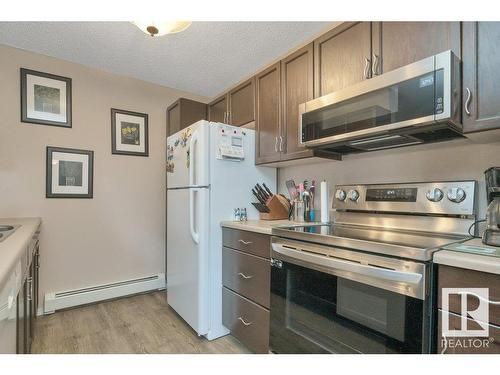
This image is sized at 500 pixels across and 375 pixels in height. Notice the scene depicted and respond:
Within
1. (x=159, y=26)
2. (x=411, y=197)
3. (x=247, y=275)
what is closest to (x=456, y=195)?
(x=411, y=197)

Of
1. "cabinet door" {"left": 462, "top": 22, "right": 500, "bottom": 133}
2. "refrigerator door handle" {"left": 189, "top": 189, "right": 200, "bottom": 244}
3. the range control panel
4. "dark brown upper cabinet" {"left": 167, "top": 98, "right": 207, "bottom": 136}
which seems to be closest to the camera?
"cabinet door" {"left": 462, "top": 22, "right": 500, "bottom": 133}

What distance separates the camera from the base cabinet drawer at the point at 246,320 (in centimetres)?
161

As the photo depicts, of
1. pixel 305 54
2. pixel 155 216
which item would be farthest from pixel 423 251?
pixel 155 216

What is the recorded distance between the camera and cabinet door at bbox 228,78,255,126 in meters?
2.30

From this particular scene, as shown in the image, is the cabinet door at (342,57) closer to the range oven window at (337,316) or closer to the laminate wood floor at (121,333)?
the range oven window at (337,316)

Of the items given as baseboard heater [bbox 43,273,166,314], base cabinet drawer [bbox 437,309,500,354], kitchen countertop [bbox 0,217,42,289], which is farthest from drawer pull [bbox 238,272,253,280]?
baseboard heater [bbox 43,273,166,314]

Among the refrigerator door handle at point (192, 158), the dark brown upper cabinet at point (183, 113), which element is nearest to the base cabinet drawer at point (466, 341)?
the refrigerator door handle at point (192, 158)

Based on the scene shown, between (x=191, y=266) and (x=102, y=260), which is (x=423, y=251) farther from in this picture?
(x=102, y=260)

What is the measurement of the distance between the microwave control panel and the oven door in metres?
0.79

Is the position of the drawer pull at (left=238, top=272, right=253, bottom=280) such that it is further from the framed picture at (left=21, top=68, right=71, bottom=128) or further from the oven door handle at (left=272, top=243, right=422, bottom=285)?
the framed picture at (left=21, top=68, right=71, bottom=128)

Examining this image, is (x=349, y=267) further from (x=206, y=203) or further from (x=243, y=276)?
(x=206, y=203)
